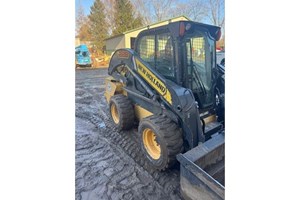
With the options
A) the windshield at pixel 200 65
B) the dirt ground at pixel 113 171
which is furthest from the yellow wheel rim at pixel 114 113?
the windshield at pixel 200 65

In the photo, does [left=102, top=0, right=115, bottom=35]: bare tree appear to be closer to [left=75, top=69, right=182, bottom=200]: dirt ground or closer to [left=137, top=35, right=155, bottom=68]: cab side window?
[left=75, top=69, right=182, bottom=200]: dirt ground

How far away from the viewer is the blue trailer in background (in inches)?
36.2

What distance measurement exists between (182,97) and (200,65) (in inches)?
10.5

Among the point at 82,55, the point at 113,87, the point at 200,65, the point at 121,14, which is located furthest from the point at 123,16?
the point at 113,87

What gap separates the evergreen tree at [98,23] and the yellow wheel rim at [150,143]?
0.63 meters

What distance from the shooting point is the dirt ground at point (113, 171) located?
109 centimetres

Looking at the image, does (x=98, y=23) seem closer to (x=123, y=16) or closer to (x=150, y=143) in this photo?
(x=123, y=16)

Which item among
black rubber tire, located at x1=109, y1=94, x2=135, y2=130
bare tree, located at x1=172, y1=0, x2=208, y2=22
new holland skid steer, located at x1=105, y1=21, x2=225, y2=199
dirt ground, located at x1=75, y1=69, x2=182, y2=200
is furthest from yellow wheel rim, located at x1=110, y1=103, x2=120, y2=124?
bare tree, located at x1=172, y1=0, x2=208, y2=22

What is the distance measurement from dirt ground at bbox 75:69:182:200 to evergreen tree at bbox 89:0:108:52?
0.19 metres

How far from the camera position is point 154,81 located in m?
1.32

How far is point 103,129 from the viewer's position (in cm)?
182

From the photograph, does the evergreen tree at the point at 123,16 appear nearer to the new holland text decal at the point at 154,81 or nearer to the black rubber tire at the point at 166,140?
the new holland text decal at the point at 154,81
